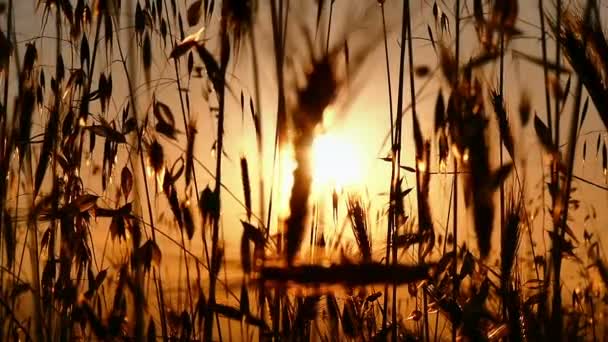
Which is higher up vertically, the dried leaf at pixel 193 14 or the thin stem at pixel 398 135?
the dried leaf at pixel 193 14

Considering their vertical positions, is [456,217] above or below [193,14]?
below

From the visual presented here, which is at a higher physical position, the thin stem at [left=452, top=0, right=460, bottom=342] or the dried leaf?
the dried leaf

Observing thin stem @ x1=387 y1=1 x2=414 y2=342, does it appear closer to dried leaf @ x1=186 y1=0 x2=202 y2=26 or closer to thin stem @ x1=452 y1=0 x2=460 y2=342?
thin stem @ x1=452 y1=0 x2=460 y2=342

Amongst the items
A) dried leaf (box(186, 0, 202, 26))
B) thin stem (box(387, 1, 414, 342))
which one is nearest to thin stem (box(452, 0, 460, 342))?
thin stem (box(387, 1, 414, 342))

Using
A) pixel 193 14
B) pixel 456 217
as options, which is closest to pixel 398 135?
pixel 456 217

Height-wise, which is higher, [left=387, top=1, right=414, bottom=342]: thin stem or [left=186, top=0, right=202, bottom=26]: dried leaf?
[left=186, top=0, right=202, bottom=26]: dried leaf

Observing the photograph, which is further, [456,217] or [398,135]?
[456,217]

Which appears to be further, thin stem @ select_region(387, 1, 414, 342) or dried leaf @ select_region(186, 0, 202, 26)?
dried leaf @ select_region(186, 0, 202, 26)

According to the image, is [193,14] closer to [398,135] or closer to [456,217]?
[398,135]

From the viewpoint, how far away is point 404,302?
56.8 inches

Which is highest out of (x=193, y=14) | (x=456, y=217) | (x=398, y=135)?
(x=193, y=14)

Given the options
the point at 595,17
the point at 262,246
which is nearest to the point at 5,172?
the point at 262,246

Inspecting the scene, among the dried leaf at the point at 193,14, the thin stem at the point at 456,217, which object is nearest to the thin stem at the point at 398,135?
the thin stem at the point at 456,217

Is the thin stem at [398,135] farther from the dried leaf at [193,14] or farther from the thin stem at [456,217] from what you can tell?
the dried leaf at [193,14]
